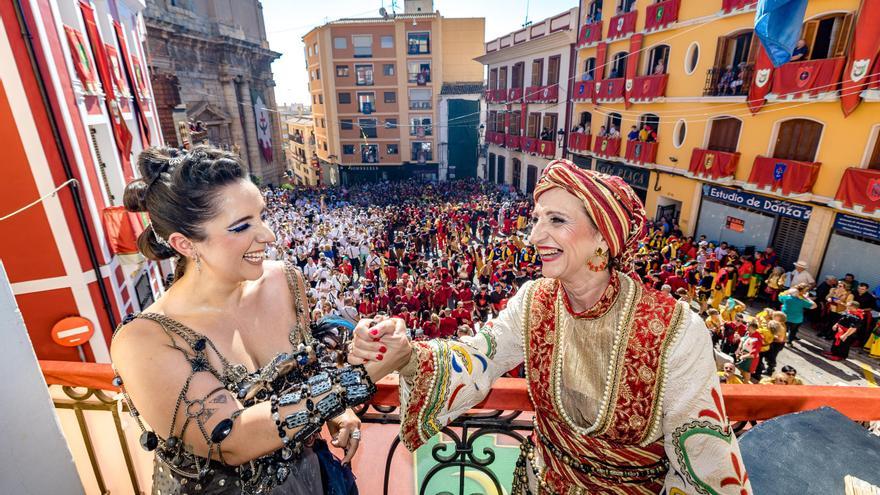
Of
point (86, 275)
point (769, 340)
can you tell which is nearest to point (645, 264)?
point (769, 340)

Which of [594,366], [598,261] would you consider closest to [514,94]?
[598,261]

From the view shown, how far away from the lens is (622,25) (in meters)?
18.1

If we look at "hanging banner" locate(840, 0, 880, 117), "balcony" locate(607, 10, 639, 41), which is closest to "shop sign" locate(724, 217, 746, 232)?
"hanging banner" locate(840, 0, 880, 117)

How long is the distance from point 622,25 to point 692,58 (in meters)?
3.67

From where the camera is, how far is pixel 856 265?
11336mm

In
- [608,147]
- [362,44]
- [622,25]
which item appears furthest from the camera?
[362,44]

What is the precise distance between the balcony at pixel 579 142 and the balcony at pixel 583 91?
1712 mm

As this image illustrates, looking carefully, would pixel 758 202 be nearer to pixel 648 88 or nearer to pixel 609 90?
pixel 648 88

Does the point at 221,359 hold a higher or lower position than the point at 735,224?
higher

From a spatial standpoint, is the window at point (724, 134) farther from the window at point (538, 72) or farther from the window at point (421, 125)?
the window at point (421, 125)

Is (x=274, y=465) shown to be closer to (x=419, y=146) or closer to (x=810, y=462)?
(x=810, y=462)

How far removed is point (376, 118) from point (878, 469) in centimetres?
3945

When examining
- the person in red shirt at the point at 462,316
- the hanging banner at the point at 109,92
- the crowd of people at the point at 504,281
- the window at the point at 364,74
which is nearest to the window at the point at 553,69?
the crowd of people at the point at 504,281

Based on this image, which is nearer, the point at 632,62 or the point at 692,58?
the point at 692,58
